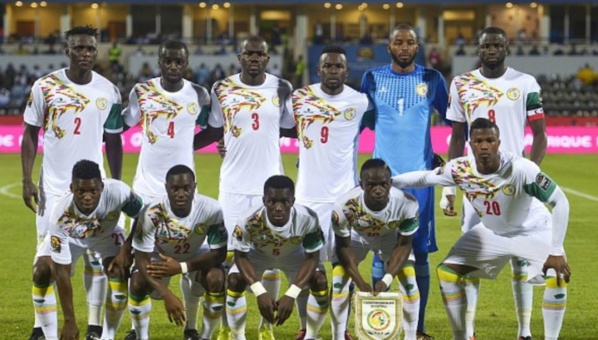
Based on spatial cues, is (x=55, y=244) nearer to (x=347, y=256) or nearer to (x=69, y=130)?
(x=69, y=130)

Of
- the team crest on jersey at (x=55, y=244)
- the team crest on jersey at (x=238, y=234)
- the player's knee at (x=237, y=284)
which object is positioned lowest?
the player's knee at (x=237, y=284)

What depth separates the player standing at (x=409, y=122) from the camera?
901 centimetres

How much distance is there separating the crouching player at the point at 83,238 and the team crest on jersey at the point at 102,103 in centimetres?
67

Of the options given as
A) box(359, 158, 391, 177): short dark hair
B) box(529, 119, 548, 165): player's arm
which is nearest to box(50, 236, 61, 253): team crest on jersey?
box(359, 158, 391, 177): short dark hair

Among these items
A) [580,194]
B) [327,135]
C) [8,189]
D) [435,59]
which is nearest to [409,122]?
[327,135]

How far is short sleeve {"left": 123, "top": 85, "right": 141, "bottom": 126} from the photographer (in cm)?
918

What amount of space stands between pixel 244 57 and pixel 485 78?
6.02 ft

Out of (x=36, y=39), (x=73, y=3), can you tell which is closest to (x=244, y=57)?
(x=36, y=39)

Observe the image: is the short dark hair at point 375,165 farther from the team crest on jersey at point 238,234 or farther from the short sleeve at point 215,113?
the short sleeve at point 215,113

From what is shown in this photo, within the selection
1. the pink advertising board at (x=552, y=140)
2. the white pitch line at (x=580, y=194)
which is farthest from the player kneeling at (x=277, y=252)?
the pink advertising board at (x=552, y=140)

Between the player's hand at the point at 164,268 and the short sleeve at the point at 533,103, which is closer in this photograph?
the player's hand at the point at 164,268

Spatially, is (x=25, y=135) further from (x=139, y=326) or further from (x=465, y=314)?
(x=465, y=314)

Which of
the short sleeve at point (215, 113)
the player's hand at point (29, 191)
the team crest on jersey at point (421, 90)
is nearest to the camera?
the player's hand at point (29, 191)

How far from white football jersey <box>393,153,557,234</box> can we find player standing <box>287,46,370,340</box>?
0.60 meters
